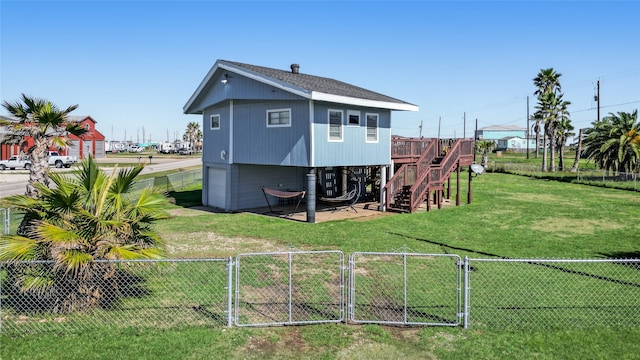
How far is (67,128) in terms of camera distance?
428 inches

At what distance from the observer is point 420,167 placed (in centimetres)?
2108

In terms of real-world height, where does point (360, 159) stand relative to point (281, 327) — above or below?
above

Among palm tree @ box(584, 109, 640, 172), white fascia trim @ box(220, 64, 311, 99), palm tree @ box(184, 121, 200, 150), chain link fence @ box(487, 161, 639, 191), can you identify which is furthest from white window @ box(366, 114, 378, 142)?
palm tree @ box(184, 121, 200, 150)

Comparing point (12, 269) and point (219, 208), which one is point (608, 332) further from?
point (219, 208)

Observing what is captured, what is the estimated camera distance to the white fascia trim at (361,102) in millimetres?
15936

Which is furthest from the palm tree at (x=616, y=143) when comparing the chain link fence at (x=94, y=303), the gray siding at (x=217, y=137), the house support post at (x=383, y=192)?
the chain link fence at (x=94, y=303)

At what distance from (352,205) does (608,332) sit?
14709mm

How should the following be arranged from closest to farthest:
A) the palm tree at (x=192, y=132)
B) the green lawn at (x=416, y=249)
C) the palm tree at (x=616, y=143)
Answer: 1. the green lawn at (x=416, y=249)
2. the palm tree at (x=616, y=143)
3. the palm tree at (x=192, y=132)

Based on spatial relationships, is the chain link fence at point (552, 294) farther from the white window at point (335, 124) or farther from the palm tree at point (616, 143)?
the palm tree at point (616, 143)

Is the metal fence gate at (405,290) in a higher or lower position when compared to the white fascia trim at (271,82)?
lower

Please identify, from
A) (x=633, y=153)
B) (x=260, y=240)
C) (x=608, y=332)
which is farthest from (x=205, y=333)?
(x=633, y=153)

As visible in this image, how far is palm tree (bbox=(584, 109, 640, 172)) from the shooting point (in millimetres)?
34156

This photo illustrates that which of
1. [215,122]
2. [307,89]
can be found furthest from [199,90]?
[307,89]

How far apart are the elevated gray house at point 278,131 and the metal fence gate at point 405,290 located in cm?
667
